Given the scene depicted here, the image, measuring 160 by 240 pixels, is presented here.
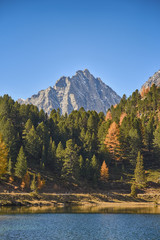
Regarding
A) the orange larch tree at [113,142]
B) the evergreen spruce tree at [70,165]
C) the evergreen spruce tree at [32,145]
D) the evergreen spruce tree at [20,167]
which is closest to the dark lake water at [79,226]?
the evergreen spruce tree at [20,167]

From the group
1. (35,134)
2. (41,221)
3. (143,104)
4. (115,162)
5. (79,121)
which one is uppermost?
(143,104)

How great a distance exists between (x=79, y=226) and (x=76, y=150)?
5412cm

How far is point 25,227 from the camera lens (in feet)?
136

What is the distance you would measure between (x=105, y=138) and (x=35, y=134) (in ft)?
99.9

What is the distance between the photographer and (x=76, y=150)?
97.9 metres

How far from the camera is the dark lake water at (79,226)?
120 ft

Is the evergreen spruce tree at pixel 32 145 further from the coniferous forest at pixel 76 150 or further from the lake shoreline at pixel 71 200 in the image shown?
the lake shoreline at pixel 71 200

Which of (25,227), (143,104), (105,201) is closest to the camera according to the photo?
(25,227)

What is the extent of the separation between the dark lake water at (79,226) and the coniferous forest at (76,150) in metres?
26.7

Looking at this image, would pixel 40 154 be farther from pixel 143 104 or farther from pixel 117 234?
pixel 143 104

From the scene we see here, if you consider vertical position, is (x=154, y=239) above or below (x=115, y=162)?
below

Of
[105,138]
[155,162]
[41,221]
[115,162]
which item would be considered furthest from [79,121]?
[41,221]

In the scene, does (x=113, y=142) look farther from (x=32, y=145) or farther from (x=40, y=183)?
(x=40, y=183)

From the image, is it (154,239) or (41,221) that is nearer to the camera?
(154,239)
